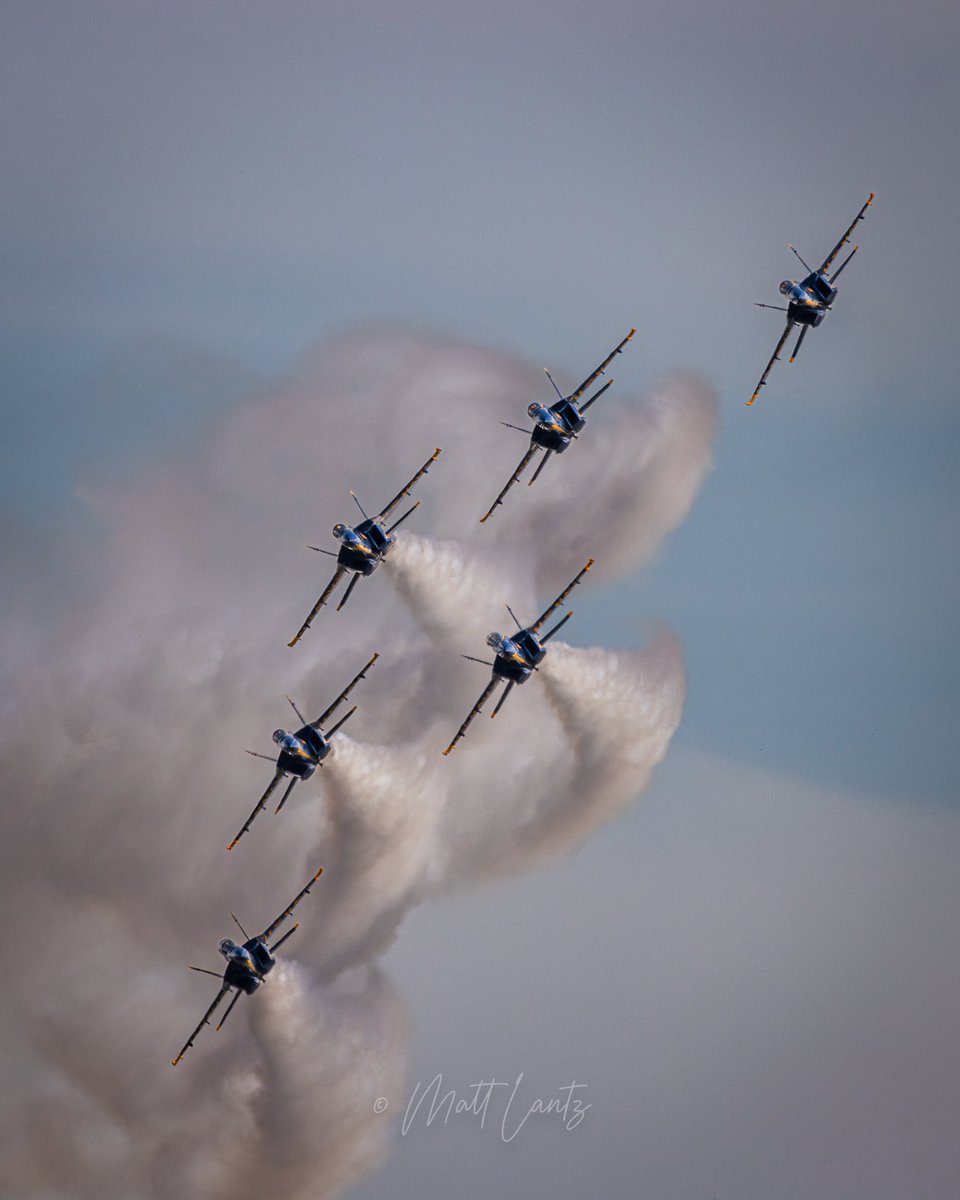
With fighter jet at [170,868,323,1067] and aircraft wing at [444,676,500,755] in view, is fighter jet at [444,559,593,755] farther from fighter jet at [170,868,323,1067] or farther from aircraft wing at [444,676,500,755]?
fighter jet at [170,868,323,1067]

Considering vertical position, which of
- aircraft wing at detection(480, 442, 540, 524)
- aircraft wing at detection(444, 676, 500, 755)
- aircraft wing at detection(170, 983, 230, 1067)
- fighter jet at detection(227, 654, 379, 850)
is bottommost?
aircraft wing at detection(170, 983, 230, 1067)

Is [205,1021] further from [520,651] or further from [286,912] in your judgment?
[520,651]

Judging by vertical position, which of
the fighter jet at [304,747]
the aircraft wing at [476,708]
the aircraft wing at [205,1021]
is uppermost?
the aircraft wing at [476,708]

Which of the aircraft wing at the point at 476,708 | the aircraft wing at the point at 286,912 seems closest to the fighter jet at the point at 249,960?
the aircraft wing at the point at 286,912

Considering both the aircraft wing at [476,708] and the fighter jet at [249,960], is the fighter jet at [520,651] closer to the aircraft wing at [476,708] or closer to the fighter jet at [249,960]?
the aircraft wing at [476,708]

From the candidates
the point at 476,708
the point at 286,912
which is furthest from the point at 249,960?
the point at 476,708

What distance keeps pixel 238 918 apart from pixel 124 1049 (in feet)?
19.6

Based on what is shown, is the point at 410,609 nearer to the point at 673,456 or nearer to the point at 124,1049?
the point at 673,456

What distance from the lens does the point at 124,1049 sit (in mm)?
78062

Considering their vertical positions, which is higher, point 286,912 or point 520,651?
point 520,651

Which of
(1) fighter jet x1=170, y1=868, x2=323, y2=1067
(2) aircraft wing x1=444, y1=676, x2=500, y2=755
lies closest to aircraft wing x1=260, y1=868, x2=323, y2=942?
(1) fighter jet x1=170, y1=868, x2=323, y2=1067

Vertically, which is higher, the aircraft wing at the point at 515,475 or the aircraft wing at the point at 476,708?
the aircraft wing at the point at 515,475

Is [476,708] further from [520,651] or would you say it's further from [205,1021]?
[205,1021]

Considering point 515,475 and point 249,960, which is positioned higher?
point 515,475
